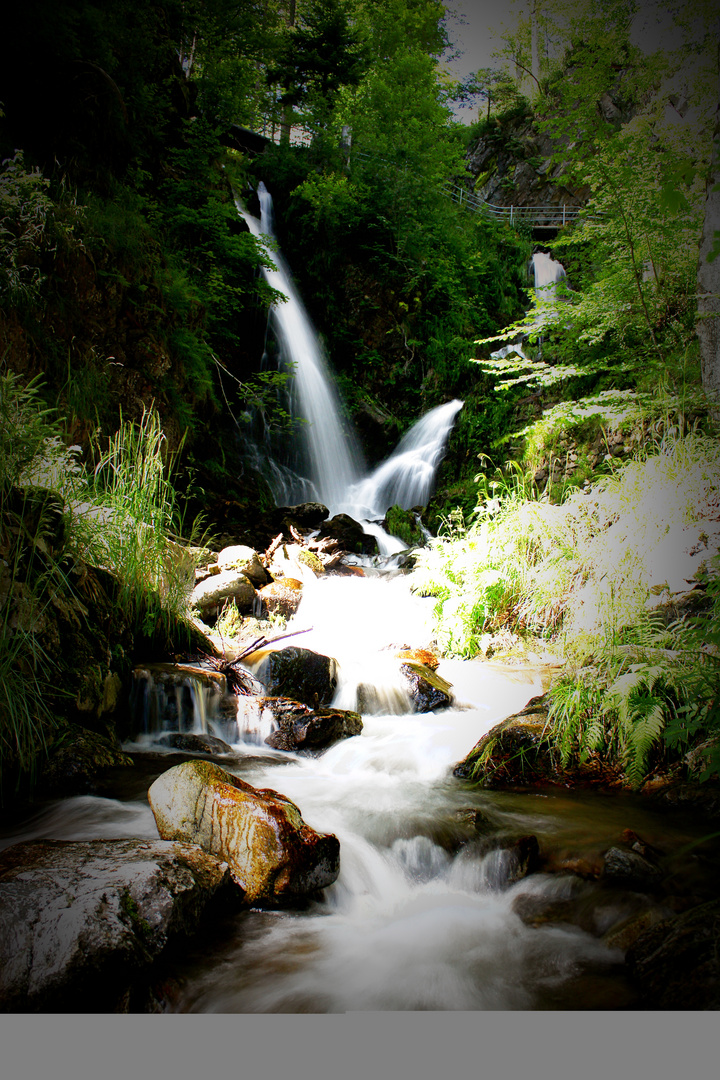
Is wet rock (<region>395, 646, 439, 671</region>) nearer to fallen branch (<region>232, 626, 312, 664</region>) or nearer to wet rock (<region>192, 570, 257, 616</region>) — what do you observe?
fallen branch (<region>232, 626, 312, 664</region>)

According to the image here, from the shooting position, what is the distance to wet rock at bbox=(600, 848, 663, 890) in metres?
1.96

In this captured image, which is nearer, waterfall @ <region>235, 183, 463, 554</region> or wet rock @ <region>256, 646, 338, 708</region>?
wet rock @ <region>256, 646, 338, 708</region>

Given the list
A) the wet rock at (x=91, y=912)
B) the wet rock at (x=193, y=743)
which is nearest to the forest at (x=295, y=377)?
the wet rock at (x=193, y=743)

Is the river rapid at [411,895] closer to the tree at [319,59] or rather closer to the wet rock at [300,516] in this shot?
the wet rock at [300,516]

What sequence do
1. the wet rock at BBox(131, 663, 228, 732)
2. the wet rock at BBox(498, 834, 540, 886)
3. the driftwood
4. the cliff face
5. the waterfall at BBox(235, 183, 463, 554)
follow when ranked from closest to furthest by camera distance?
1. the wet rock at BBox(498, 834, 540, 886)
2. the wet rock at BBox(131, 663, 228, 732)
3. the driftwood
4. the cliff face
5. the waterfall at BBox(235, 183, 463, 554)

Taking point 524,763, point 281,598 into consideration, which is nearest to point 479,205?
point 281,598

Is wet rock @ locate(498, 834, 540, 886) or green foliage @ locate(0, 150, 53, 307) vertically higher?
green foliage @ locate(0, 150, 53, 307)

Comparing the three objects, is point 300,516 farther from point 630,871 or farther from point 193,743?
point 630,871

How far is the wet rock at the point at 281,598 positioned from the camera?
17.5 feet

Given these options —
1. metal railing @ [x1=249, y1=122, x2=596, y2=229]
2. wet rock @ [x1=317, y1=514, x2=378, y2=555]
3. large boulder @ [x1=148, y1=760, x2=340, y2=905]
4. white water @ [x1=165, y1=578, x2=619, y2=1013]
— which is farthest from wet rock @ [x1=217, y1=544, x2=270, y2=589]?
metal railing @ [x1=249, y1=122, x2=596, y2=229]

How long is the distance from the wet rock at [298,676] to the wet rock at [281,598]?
1.41 metres

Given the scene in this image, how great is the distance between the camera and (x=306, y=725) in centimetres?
329

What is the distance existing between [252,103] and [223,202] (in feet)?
4.99

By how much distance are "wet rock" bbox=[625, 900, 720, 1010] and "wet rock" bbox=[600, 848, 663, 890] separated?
13.7 inches
